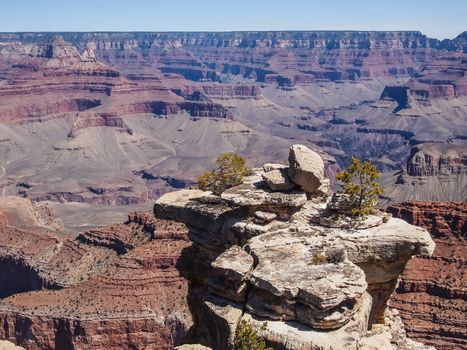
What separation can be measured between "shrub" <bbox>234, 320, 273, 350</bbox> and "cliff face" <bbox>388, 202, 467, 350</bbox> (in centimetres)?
4725

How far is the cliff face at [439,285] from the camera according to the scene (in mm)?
68562

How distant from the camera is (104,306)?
235 ft

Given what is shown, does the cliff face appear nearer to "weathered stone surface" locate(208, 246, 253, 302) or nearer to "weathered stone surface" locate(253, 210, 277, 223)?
"weathered stone surface" locate(253, 210, 277, 223)

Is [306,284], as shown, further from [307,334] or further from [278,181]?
[278,181]

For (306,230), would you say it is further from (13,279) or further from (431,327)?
(13,279)

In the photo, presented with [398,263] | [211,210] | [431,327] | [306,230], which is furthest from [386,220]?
[431,327]

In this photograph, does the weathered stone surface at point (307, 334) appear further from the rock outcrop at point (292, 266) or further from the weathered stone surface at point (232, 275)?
the weathered stone surface at point (232, 275)

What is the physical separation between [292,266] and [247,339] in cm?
431

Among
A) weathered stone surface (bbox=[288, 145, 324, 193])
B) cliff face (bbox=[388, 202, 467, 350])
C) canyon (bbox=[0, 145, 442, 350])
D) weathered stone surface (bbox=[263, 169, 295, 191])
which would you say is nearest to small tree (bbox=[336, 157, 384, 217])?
canyon (bbox=[0, 145, 442, 350])

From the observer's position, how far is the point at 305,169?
34.5m

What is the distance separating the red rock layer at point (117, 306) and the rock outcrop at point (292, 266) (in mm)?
31658

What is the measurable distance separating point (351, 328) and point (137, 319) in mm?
47566

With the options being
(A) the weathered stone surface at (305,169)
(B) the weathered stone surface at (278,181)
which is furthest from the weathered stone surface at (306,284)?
(A) the weathered stone surface at (305,169)

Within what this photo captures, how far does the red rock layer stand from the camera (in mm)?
69625
